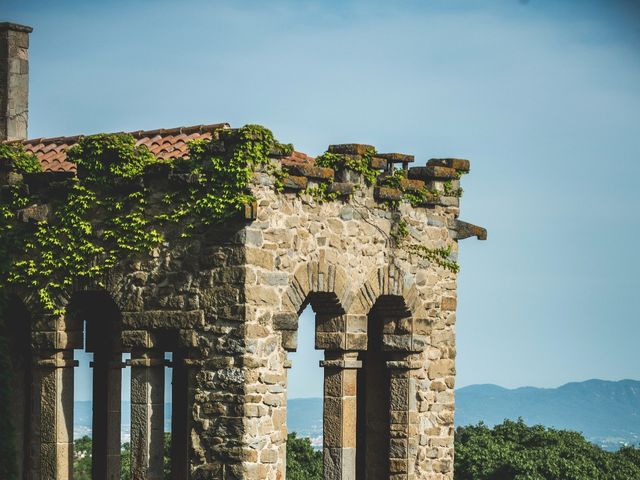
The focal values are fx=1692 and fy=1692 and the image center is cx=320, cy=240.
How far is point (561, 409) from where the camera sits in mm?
182375

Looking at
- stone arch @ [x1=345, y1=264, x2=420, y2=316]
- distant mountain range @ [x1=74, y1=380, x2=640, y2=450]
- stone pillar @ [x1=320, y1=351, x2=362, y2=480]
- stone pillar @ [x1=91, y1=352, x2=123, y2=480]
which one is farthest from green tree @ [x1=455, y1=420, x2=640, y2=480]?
distant mountain range @ [x1=74, y1=380, x2=640, y2=450]

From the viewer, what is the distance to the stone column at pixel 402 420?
25.8 meters

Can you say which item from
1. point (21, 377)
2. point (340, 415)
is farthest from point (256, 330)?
point (21, 377)

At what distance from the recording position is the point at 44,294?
24891 millimetres

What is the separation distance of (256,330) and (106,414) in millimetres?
5123

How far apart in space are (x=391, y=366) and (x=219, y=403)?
4.01 m

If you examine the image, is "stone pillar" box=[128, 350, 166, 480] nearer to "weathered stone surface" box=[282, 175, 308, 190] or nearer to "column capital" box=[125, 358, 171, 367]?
"column capital" box=[125, 358, 171, 367]

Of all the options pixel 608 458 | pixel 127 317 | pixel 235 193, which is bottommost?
pixel 608 458

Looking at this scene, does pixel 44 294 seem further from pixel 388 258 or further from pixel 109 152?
pixel 388 258

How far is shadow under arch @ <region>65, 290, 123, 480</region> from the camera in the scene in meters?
26.1

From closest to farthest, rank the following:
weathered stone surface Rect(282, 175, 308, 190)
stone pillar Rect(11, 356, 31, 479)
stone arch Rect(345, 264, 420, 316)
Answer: weathered stone surface Rect(282, 175, 308, 190) < stone arch Rect(345, 264, 420, 316) < stone pillar Rect(11, 356, 31, 479)

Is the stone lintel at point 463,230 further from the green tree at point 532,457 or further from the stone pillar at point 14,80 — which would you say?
the green tree at point 532,457

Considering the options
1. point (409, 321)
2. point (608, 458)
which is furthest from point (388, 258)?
point (608, 458)

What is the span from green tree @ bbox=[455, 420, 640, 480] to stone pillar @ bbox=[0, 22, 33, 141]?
46.6ft
